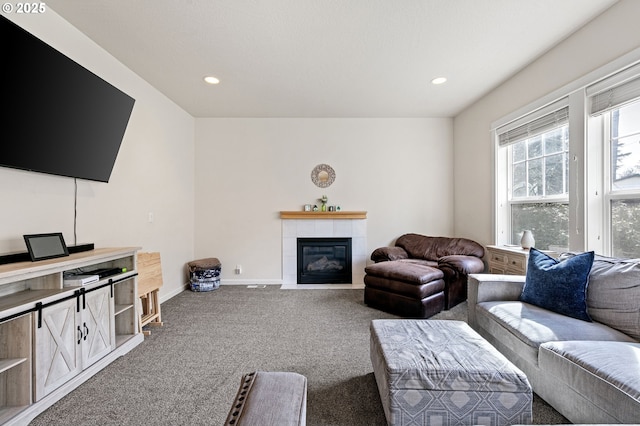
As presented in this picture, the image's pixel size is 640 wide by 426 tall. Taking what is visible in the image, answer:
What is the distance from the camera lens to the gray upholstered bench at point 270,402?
902 mm

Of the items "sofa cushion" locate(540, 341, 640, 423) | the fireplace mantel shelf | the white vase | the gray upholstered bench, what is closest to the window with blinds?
the white vase

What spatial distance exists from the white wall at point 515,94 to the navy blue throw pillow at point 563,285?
1587mm

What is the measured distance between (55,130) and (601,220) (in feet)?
14.4

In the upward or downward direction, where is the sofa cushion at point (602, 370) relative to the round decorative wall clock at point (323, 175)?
downward

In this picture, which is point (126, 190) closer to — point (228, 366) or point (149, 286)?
point (149, 286)

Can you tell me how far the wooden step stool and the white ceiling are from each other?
206 cm

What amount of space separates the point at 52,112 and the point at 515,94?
14.4 ft

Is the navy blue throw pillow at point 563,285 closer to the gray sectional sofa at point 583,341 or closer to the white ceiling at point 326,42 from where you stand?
the gray sectional sofa at point 583,341

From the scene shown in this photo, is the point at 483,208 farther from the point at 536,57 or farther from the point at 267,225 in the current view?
the point at 267,225

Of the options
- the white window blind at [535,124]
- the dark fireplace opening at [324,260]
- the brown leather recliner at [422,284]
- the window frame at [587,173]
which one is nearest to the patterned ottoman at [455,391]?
the brown leather recliner at [422,284]

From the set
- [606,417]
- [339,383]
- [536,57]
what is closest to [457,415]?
[606,417]

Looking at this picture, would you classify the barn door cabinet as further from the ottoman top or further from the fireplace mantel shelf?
the fireplace mantel shelf

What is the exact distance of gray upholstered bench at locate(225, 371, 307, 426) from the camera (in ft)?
2.96

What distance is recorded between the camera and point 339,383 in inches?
69.5
